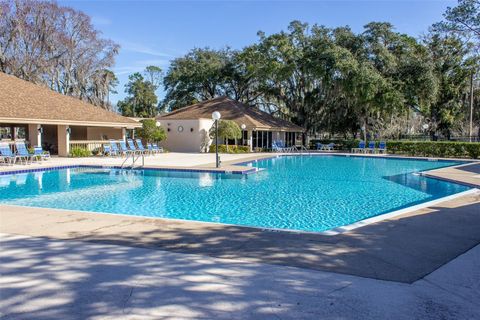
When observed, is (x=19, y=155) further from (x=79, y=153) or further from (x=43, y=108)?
(x=79, y=153)

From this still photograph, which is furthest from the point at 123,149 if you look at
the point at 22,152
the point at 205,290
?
the point at 205,290

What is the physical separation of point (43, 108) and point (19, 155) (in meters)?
4.01

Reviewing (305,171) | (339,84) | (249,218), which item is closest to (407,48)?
(339,84)

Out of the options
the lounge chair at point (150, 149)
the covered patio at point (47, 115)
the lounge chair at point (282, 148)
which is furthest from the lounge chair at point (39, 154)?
the lounge chair at point (282, 148)

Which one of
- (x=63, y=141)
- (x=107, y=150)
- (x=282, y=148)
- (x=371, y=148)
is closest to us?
(x=63, y=141)

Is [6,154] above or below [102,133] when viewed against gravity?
below

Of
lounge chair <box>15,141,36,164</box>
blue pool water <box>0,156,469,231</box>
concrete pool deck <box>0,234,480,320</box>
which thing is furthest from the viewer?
lounge chair <box>15,141,36,164</box>

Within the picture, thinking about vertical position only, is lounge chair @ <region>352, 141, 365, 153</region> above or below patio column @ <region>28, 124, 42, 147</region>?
below

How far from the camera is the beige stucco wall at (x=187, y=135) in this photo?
26672 millimetres

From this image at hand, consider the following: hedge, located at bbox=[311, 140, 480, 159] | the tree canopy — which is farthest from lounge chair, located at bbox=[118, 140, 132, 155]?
hedge, located at bbox=[311, 140, 480, 159]

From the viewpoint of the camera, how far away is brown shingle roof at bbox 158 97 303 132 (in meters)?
28.3

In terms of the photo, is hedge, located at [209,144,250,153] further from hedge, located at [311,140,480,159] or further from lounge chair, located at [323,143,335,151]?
hedge, located at [311,140,480,159]

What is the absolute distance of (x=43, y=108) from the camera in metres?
19.5

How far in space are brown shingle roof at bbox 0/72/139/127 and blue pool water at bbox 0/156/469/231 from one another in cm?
377
